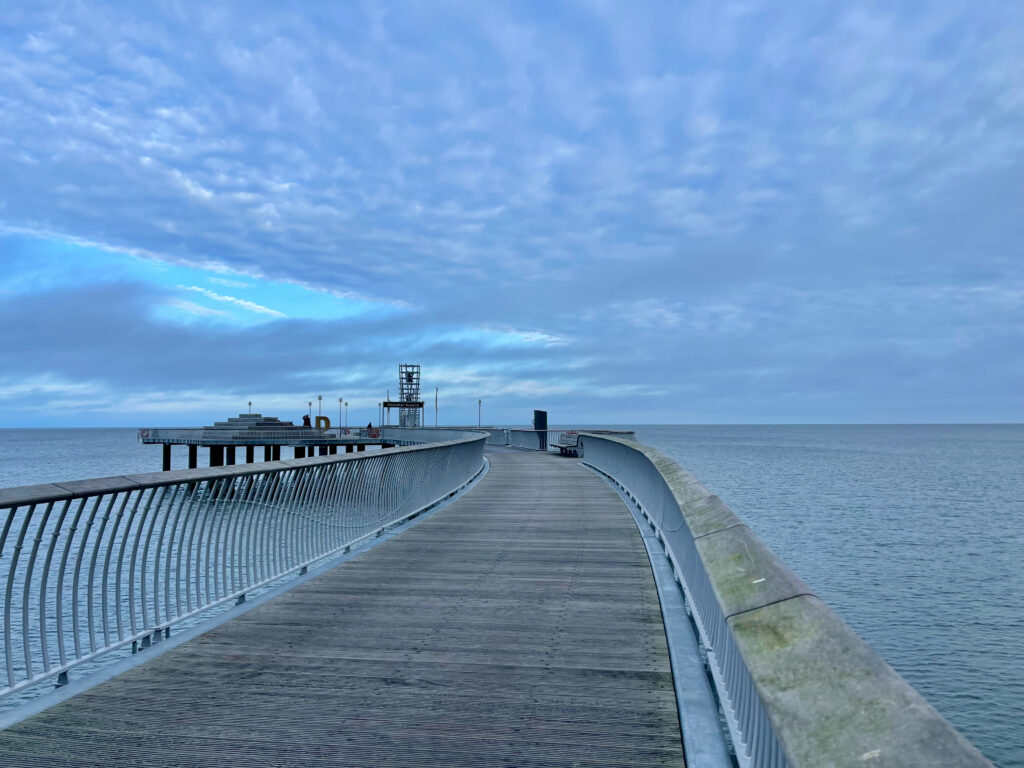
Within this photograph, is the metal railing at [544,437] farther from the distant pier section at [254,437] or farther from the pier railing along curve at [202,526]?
the pier railing along curve at [202,526]

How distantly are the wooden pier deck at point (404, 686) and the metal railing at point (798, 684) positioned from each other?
30.9 inches

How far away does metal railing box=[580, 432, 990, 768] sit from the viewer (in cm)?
156

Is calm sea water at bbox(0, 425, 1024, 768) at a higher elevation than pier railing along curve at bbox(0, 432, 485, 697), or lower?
lower

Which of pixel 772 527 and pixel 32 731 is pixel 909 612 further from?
pixel 32 731

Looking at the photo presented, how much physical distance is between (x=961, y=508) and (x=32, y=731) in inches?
1838

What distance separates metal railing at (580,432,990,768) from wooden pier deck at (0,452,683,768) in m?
0.79

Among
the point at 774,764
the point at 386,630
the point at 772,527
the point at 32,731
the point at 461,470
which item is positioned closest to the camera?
the point at 774,764

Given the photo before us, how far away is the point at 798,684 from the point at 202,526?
18.3 ft

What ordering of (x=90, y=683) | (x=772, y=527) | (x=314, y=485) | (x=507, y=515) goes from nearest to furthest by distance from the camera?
(x=90, y=683) → (x=314, y=485) → (x=507, y=515) → (x=772, y=527)

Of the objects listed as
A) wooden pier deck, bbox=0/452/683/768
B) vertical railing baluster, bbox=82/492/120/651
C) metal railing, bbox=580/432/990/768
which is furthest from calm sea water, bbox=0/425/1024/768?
vertical railing baluster, bbox=82/492/120/651

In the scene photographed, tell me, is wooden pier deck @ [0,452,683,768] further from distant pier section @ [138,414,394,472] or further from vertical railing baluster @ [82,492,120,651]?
distant pier section @ [138,414,394,472]

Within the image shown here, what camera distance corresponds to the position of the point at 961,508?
41.4 m

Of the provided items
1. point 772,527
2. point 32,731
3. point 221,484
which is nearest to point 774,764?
point 32,731

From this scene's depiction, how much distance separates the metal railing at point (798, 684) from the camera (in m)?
1.56
